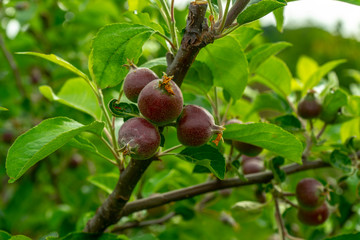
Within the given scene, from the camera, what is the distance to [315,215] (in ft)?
4.06

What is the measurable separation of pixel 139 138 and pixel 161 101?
87mm

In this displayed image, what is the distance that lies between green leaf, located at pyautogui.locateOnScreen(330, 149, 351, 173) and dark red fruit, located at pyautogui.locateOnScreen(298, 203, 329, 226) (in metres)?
0.14

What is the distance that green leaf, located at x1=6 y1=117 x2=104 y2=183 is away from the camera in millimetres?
771

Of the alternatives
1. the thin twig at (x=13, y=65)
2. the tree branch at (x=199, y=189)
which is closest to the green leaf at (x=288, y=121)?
the tree branch at (x=199, y=189)

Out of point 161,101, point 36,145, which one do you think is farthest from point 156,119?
point 36,145

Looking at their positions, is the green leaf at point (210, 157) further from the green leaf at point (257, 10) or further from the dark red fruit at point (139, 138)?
the green leaf at point (257, 10)

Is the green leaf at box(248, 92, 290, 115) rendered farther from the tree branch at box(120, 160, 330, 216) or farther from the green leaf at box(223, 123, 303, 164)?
the green leaf at box(223, 123, 303, 164)

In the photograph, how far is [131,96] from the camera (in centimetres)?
86

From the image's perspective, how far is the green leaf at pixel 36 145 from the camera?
0.77m

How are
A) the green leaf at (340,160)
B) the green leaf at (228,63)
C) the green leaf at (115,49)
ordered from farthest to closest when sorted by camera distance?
the green leaf at (340,160)
the green leaf at (228,63)
the green leaf at (115,49)

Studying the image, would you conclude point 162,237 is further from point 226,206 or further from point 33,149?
point 33,149

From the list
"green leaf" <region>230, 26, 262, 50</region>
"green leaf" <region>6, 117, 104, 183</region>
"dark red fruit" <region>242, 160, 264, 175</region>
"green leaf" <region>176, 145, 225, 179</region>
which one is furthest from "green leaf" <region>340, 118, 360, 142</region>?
"green leaf" <region>6, 117, 104, 183</region>

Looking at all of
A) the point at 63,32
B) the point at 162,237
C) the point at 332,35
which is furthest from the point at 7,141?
the point at 332,35

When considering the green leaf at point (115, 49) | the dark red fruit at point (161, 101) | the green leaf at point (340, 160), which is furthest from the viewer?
the green leaf at point (340, 160)
